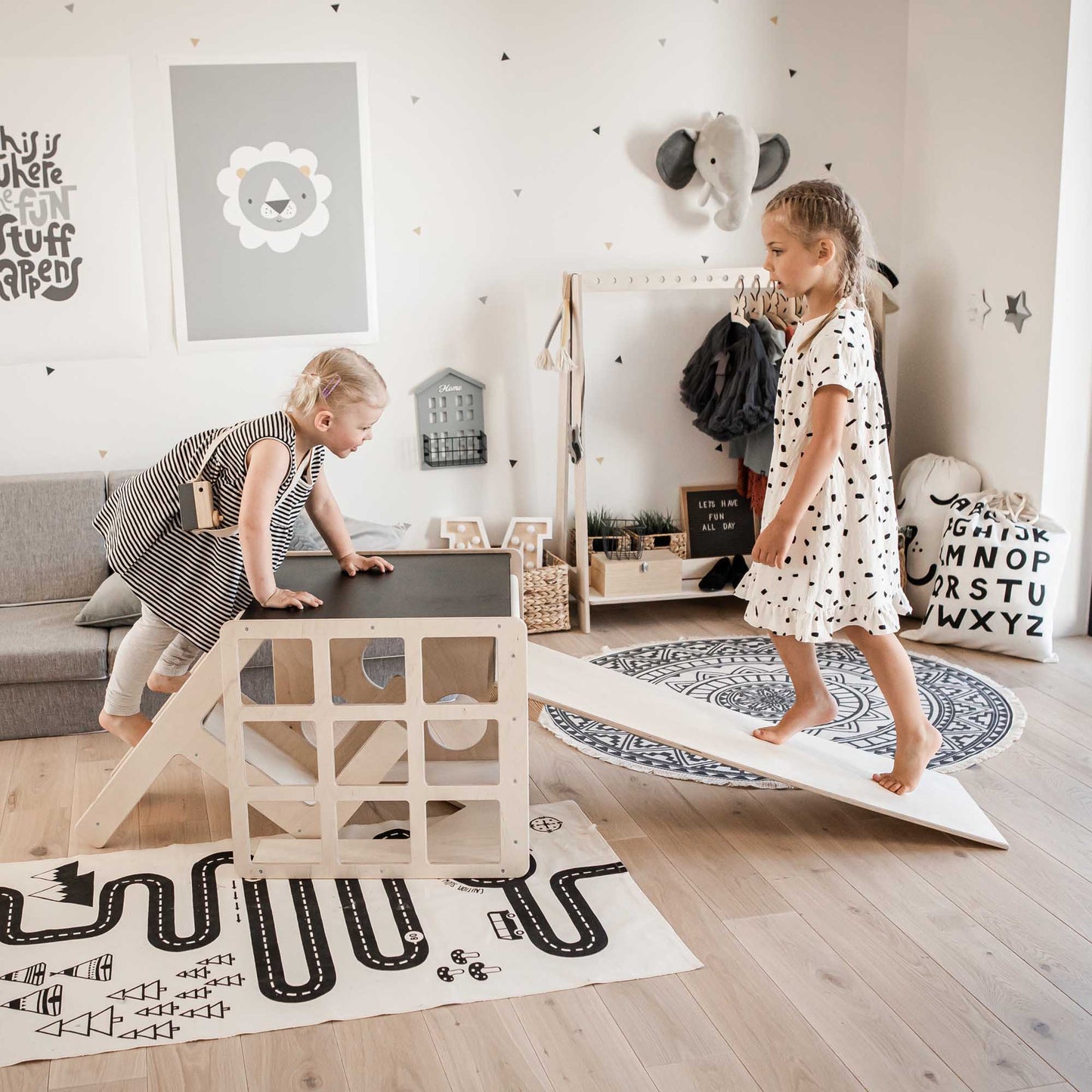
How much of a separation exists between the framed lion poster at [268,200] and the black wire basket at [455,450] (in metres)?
0.46

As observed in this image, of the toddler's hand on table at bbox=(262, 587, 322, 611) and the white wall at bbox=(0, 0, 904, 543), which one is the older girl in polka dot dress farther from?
the white wall at bbox=(0, 0, 904, 543)

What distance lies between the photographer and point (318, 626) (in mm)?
1999

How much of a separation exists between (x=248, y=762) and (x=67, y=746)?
89 cm

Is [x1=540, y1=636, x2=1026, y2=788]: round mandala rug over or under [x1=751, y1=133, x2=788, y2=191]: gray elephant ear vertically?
under

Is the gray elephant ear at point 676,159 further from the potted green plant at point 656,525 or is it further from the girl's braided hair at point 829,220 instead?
the girl's braided hair at point 829,220

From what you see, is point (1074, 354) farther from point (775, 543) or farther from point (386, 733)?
point (386, 733)

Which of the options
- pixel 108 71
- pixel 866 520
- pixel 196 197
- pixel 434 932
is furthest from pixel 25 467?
pixel 866 520

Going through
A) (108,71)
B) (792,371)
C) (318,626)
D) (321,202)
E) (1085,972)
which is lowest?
(1085,972)

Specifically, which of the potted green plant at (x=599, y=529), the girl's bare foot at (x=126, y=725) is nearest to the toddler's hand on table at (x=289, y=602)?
the girl's bare foot at (x=126, y=725)

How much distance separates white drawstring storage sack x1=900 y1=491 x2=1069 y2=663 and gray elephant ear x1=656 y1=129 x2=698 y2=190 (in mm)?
1425

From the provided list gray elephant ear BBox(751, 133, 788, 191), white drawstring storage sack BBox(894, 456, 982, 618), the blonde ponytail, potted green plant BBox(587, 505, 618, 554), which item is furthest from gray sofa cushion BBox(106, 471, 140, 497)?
white drawstring storage sack BBox(894, 456, 982, 618)

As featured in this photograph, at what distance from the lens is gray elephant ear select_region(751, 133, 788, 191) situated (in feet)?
12.5

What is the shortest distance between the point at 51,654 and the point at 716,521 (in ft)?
7.24

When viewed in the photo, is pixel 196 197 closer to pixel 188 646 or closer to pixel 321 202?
pixel 321 202
